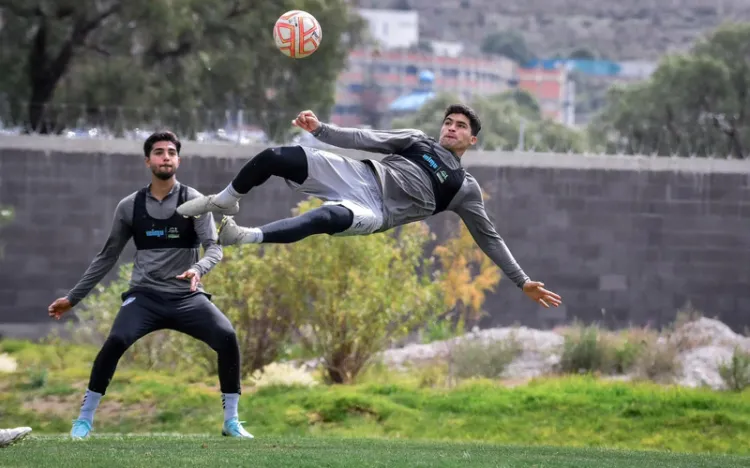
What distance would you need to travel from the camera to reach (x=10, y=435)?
10.6 m

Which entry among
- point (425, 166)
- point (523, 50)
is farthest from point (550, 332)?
point (523, 50)

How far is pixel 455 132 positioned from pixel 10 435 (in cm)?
416

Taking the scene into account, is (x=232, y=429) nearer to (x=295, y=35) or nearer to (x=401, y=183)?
(x=401, y=183)

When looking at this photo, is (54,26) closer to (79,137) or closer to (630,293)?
(79,137)

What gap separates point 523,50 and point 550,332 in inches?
4856

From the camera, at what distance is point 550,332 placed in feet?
73.8

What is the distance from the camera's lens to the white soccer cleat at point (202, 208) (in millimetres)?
10375

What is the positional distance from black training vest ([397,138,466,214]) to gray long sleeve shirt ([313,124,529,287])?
0.14ft

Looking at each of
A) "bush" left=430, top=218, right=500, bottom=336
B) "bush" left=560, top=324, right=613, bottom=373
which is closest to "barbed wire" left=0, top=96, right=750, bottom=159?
"bush" left=430, top=218, right=500, bottom=336

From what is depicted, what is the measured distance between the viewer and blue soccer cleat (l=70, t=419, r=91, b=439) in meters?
11.2

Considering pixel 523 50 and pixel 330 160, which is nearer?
pixel 330 160

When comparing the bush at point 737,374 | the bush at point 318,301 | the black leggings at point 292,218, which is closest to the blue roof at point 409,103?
the bush at point 318,301

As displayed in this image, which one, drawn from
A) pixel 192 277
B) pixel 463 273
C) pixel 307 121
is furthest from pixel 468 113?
pixel 463 273

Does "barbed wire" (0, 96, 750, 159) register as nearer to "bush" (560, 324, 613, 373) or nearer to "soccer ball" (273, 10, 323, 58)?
"bush" (560, 324, 613, 373)
